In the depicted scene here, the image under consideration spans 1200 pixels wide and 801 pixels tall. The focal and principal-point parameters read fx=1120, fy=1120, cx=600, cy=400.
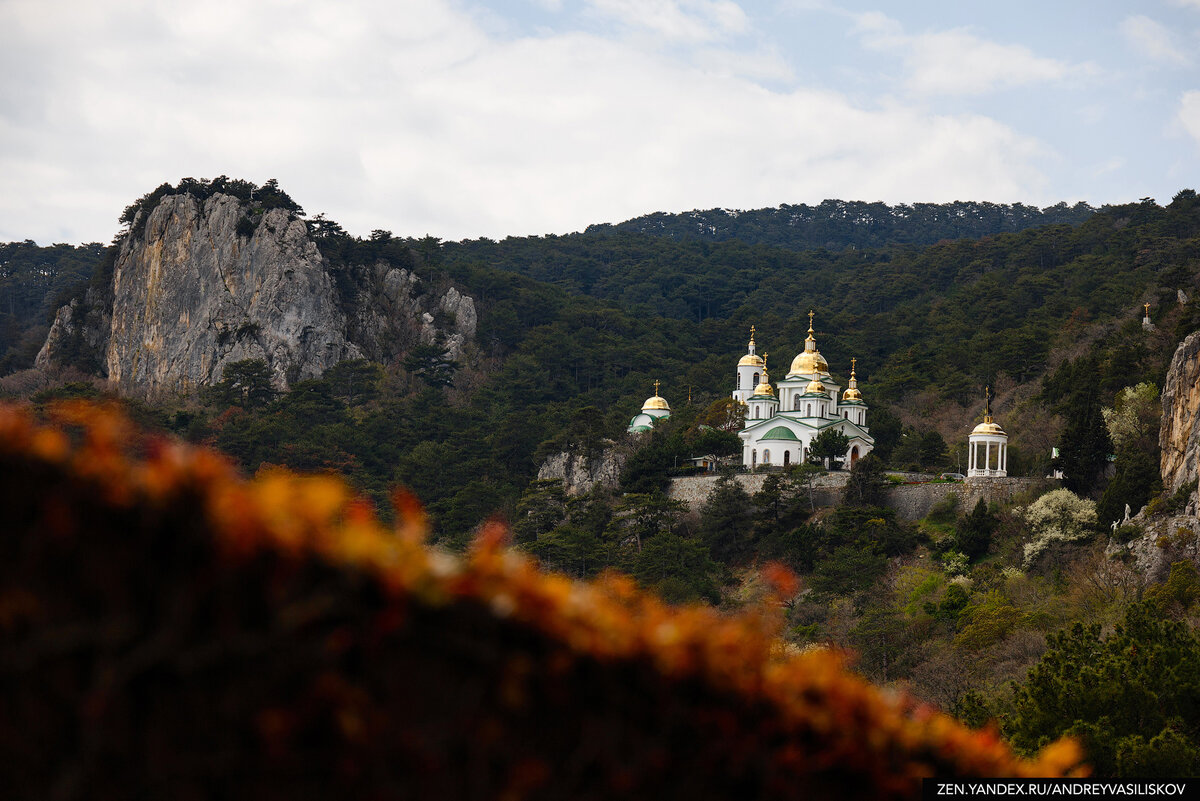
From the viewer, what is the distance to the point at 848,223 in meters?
133

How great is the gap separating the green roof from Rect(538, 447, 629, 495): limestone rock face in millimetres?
6288

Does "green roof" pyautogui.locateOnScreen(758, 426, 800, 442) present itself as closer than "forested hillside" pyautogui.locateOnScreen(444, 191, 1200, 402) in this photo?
Yes

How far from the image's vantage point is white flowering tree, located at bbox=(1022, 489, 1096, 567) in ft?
102

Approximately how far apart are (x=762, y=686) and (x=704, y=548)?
113 ft

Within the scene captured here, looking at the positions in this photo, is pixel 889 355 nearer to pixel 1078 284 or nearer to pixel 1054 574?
pixel 1078 284

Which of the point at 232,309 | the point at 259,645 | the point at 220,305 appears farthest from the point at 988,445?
the point at 220,305

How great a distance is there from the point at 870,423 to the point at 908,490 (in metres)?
7.82

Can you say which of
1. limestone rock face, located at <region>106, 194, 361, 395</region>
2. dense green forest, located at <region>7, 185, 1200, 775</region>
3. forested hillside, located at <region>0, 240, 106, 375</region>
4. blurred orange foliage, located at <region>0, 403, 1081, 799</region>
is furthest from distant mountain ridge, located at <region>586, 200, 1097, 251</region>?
blurred orange foliage, located at <region>0, 403, 1081, 799</region>

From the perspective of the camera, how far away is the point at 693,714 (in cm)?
302

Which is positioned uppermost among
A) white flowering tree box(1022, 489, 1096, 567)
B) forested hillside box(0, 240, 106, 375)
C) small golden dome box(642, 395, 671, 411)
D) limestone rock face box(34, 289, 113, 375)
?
forested hillside box(0, 240, 106, 375)

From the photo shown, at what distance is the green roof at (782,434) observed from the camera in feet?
143

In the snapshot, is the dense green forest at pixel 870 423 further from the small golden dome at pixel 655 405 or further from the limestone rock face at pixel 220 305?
the small golden dome at pixel 655 405

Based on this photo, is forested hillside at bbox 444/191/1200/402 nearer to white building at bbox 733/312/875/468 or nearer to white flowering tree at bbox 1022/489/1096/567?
white building at bbox 733/312/875/468

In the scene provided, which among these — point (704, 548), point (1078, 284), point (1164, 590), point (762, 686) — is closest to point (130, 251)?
point (704, 548)
